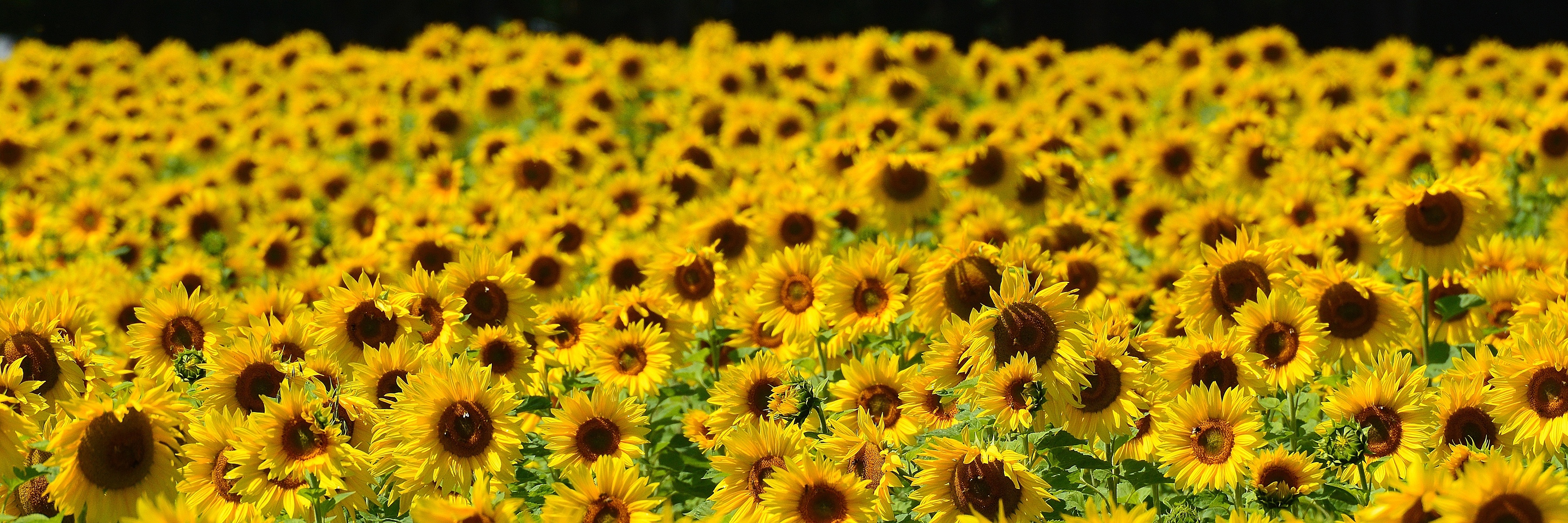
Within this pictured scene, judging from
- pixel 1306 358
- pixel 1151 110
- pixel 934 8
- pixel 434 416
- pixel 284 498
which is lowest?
pixel 284 498

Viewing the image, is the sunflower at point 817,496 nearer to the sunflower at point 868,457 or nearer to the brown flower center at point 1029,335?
the sunflower at point 868,457

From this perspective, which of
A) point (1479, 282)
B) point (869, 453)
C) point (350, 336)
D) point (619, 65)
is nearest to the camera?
point (869, 453)

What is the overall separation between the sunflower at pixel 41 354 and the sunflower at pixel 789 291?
2.53 meters

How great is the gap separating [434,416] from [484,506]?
0.80 meters

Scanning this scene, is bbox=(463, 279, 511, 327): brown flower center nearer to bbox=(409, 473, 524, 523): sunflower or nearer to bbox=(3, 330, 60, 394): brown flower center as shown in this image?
bbox=(3, 330, 60, 394): brown flower center

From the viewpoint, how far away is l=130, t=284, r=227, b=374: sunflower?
5281 millimetres

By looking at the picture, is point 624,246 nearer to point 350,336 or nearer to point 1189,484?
point 350,336

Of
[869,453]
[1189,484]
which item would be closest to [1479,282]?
[1189,484]

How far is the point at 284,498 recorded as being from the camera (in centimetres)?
431

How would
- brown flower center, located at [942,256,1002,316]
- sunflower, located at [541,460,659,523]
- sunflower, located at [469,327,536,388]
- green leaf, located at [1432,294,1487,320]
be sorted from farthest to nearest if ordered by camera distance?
green leaf, located at [1432,294,1487,320]
sunflower, located at [469,327,536,388]
brown flower center, located at [942,256,1002,316]
sunflower, located at [541,460,659,523]

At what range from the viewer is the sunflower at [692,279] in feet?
20.5

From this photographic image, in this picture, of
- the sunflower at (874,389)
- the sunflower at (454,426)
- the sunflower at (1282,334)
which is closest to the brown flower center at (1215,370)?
the sunflower at (1282,334)

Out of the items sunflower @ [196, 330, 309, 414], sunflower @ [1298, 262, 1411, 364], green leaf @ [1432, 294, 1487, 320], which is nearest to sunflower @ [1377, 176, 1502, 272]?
green leaf @ [1432, 294, 1487, 320]

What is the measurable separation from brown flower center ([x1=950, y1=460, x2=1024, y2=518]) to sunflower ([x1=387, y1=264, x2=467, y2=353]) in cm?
198
